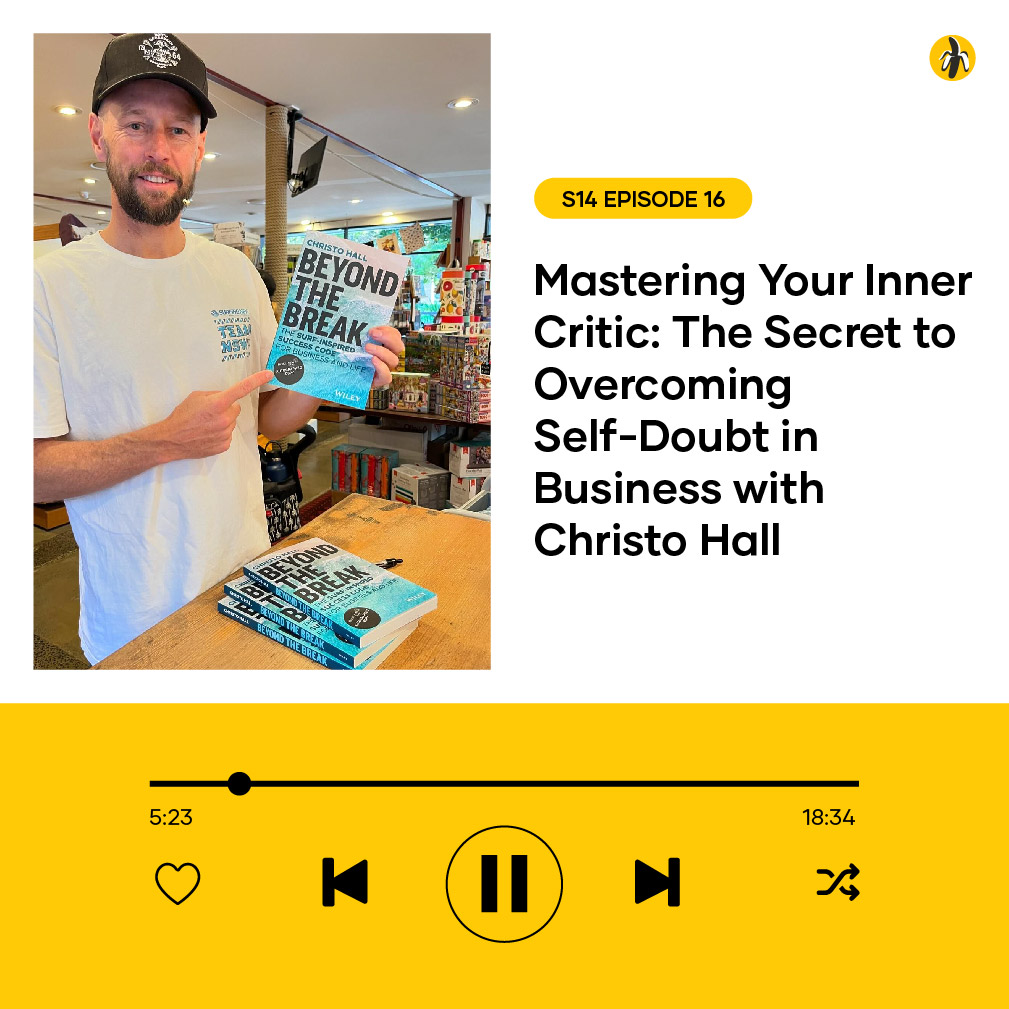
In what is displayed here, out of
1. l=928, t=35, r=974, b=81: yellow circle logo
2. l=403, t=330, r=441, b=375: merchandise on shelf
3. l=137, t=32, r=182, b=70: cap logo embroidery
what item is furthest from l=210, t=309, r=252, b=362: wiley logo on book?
l=403, t=330, r=441, b=375: merchandise on shelf

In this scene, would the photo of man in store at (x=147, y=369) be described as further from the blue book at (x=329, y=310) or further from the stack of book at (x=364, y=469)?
the stack of book at (x=364, y=469)

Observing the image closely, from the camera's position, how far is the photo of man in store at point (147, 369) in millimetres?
887

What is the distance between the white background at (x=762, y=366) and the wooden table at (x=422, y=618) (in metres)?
0.15

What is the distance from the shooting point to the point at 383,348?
879 millimetres

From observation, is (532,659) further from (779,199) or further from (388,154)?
→ (388,154)

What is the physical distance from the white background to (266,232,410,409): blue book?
0.87 feet

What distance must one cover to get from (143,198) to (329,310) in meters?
0.39

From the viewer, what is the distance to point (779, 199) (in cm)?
61

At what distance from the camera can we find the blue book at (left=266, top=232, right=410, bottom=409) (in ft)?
2.75
